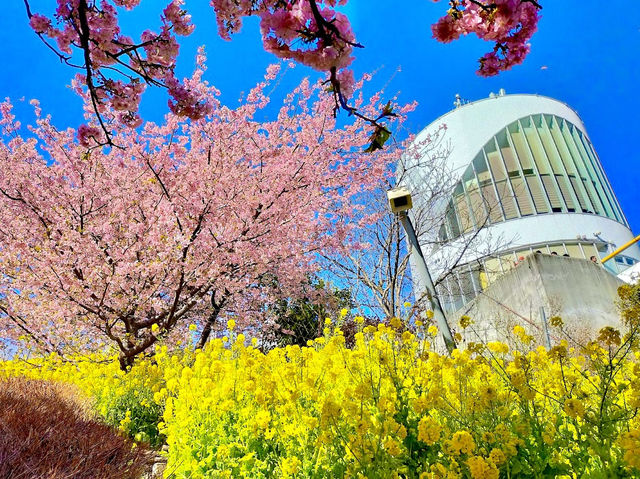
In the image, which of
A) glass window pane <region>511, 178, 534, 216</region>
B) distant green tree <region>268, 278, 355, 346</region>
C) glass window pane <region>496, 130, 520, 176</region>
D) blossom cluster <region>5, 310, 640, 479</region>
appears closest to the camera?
blossom cluster <region>5, 310, 640, 479</region>

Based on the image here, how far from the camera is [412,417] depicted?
262cm

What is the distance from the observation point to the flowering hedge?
193 centimetres

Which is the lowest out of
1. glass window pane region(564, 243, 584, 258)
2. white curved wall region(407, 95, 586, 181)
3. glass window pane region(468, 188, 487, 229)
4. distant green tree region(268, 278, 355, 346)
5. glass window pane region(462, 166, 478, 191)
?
distant green tree region(268, 278, 355, 346)

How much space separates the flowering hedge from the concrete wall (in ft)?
18.3

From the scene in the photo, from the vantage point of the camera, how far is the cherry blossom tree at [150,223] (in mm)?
6672

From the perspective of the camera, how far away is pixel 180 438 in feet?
10.9

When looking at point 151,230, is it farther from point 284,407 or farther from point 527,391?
point 527,391

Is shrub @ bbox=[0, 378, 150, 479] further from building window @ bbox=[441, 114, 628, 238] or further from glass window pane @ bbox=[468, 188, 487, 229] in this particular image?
building window @ bbox=[441, 114, 628, 238]

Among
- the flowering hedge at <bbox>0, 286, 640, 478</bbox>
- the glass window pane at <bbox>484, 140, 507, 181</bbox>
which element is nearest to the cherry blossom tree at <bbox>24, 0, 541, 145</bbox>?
the flowering hedge at <bbox>0, 286, 640, 478</bbox>

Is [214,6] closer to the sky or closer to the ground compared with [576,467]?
closer to the sky

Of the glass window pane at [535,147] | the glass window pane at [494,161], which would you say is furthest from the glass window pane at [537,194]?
the glass window pane at [494,161]

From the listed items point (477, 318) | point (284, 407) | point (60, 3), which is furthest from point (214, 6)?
point (477, 318)

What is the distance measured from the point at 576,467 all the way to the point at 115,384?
5.91m

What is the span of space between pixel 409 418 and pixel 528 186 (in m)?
18.8
